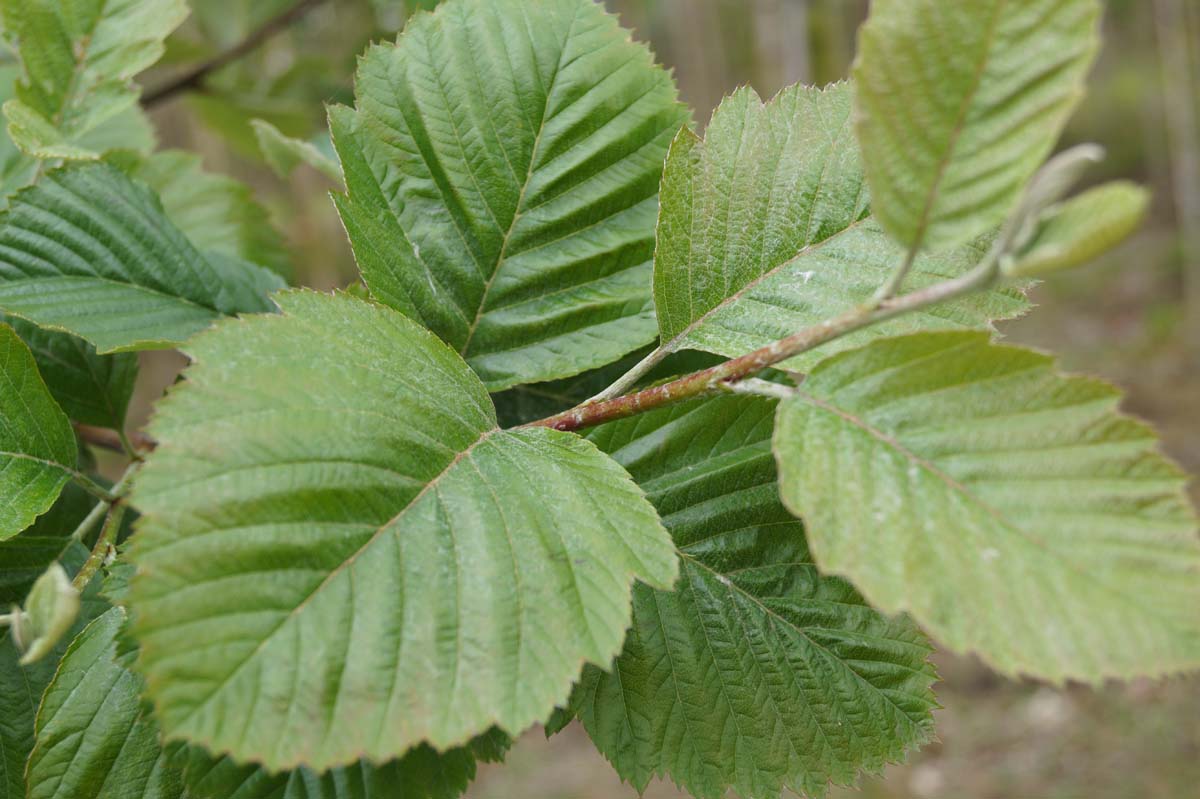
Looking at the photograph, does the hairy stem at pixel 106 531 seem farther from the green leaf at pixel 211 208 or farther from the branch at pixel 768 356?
the green leaf at pixel 211 208

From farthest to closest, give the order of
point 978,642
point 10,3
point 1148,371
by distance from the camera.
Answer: point 1148,371
point 10,3
point 978,642

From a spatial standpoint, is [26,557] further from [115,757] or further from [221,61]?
[221,61]

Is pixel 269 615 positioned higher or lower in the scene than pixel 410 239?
A: lower

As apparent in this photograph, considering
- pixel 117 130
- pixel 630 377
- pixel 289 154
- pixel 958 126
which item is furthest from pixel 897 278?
pixel 117 130

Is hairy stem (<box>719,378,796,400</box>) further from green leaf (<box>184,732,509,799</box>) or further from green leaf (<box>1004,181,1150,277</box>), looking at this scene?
green leaf (<box>184,732,509,799</box>)

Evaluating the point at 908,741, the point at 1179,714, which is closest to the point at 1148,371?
the point at 1179,714

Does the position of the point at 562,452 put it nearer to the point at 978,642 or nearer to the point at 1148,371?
the point at 978,642

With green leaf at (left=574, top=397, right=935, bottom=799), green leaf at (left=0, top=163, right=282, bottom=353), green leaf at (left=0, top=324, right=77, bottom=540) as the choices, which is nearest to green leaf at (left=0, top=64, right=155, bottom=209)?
green leaf at (left=0, top=163, right=282, bottom=353)

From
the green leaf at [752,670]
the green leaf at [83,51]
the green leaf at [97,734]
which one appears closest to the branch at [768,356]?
the green leaf at [752,670]
